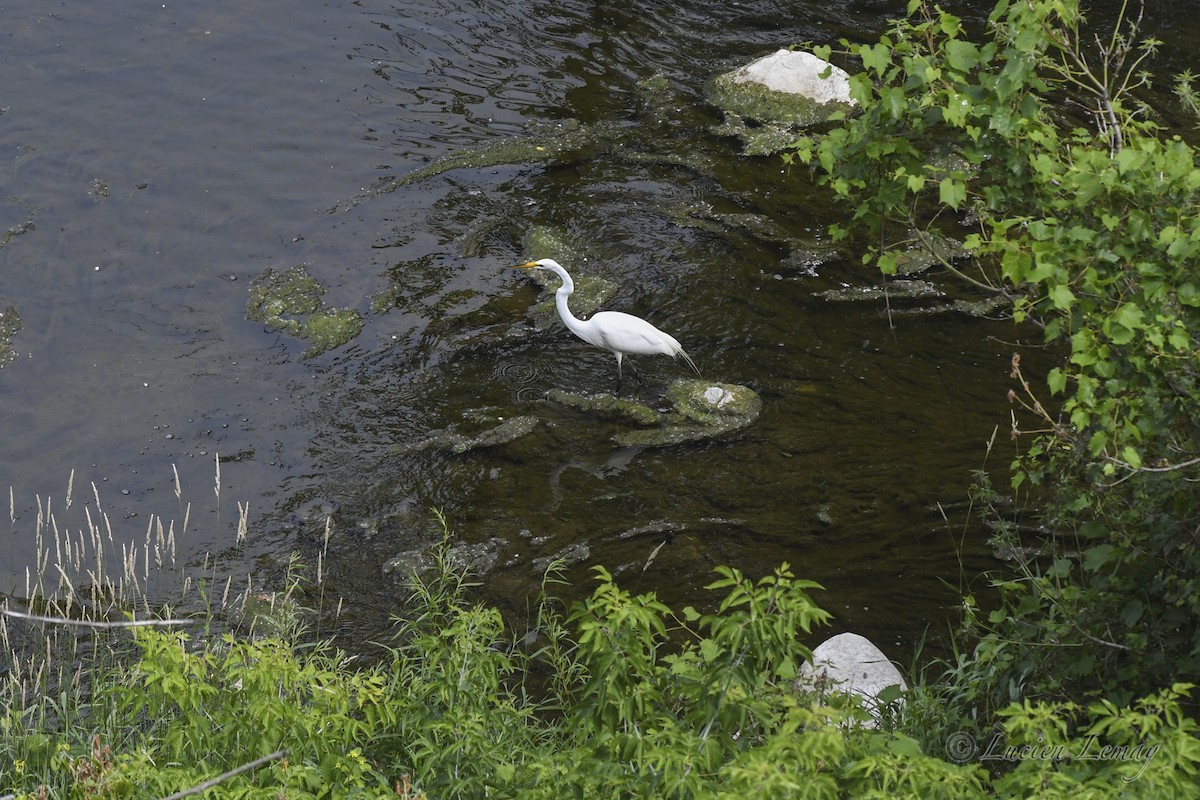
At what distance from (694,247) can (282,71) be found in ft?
15.0

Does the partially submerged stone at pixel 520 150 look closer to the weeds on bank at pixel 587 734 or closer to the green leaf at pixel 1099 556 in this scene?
the weeds on bank at pixel 587 734

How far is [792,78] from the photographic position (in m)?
10.4

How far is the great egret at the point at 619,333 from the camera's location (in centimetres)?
716

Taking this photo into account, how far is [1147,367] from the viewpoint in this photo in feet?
10.3

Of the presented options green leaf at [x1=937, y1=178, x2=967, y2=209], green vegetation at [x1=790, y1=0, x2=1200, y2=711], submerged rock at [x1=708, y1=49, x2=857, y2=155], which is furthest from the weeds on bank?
submerged rock at [x1=708, y1=49, x2=857, y2=155]

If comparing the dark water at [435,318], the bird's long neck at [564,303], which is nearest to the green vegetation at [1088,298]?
the dark water at [435,318]

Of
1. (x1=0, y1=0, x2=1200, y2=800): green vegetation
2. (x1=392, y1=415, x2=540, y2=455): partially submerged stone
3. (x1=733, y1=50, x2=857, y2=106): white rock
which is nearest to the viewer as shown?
(x1=0, y1=0, x2=1200, y2=800): green vegetation

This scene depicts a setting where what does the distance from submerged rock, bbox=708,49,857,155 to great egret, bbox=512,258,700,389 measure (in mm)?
3212

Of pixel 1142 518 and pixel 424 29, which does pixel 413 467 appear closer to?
pixel 1142 518

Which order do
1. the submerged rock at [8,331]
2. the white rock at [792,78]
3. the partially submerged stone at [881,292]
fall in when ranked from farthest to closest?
1. the white rock at [792,78]
2. the partially submerged stone at [881,292]
3. the submerged rock at [8,331]

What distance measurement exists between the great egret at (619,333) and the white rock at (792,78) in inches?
154

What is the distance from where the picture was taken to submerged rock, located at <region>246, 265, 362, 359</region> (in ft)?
24.7

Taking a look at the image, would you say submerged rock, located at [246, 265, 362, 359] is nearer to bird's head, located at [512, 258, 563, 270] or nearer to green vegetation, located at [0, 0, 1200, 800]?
bird's head, located at [512, 258, 563, 270]

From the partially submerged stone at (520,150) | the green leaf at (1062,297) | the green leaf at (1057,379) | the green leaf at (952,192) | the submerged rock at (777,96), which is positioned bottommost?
the partially submerged stone at (520,150)
